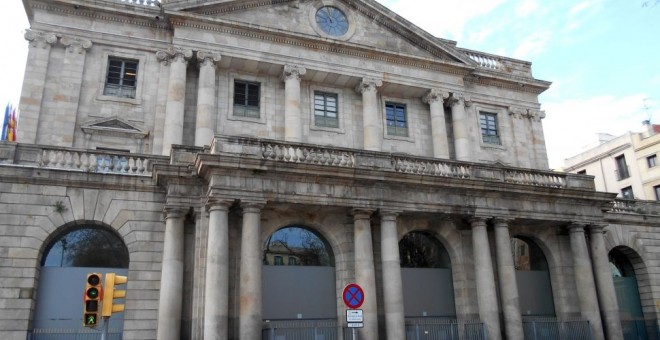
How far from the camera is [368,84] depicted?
27.0 metres

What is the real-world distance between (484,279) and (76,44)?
18.8 m

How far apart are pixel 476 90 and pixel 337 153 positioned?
42.9 feet

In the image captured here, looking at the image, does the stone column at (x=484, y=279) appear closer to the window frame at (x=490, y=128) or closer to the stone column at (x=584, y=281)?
the stone column at (x=584, y=281)

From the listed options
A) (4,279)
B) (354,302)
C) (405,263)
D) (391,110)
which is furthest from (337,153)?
(4,279)

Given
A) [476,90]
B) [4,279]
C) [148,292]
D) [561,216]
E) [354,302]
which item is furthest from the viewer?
[476,90]

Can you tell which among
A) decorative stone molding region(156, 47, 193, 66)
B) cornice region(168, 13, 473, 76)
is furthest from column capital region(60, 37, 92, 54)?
cornice region(168, 13, 473, 76)

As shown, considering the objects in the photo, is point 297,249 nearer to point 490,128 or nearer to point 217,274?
point 217,274

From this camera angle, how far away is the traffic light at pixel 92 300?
1070 centimetres

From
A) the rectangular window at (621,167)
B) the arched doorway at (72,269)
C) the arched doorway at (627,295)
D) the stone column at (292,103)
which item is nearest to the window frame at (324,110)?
the stone column at (292,103)

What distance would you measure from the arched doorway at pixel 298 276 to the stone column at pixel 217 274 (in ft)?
7.21

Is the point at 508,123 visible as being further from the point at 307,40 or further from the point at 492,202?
the point at 307,40

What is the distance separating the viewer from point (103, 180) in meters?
19.3

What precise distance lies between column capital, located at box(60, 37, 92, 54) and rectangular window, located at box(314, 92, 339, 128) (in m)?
10.1

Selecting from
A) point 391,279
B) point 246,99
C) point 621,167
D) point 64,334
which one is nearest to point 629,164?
point 621,167
